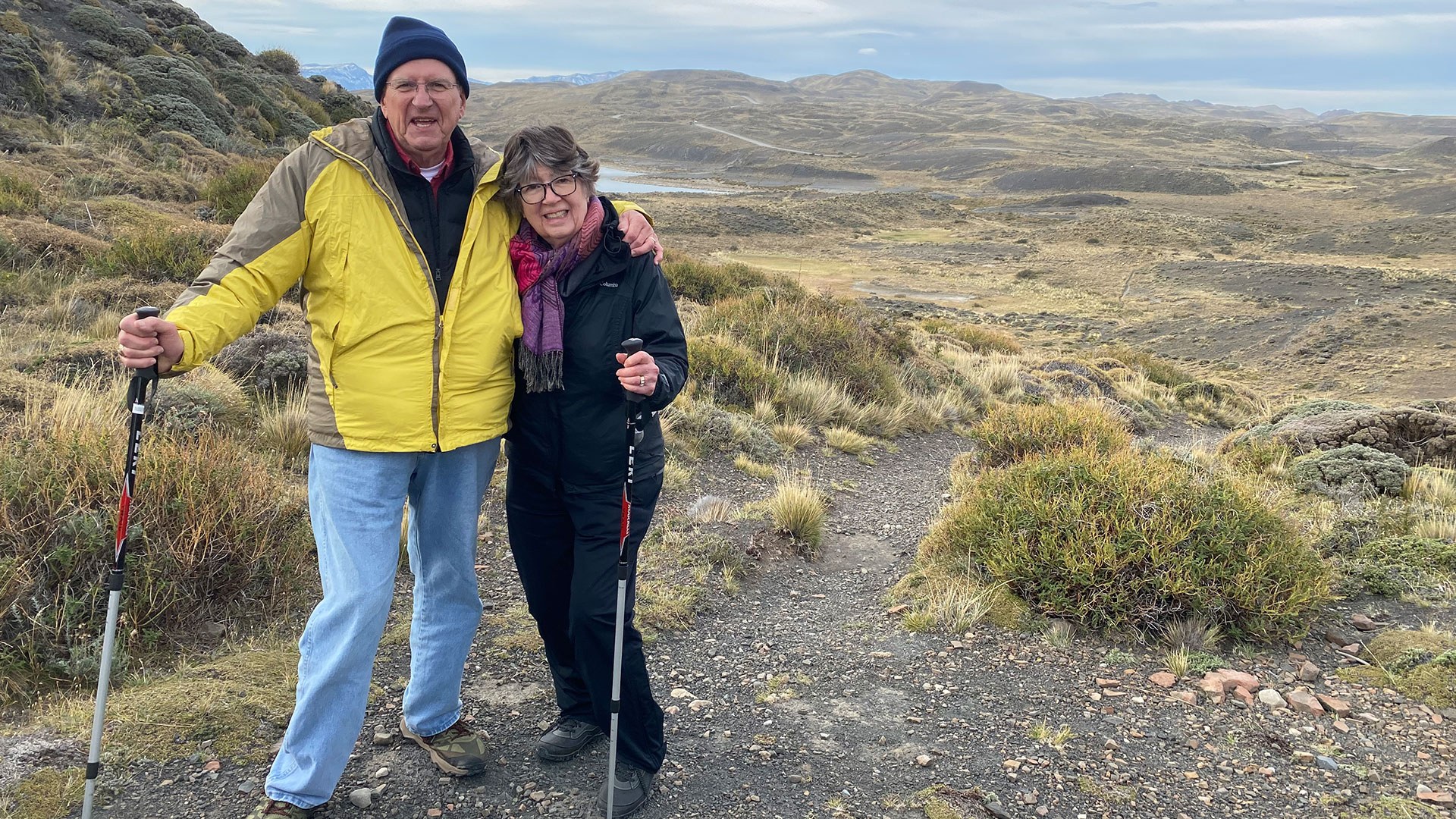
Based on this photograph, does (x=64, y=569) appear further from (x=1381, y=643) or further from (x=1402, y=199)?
(x=1402, y=199)

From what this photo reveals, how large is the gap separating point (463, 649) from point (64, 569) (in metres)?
1.96

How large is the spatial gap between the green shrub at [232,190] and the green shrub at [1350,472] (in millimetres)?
14084

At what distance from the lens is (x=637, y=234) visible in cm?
306

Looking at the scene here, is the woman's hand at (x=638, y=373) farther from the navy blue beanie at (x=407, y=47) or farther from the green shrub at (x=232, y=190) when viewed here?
the green shrub at (x=232, y=190)

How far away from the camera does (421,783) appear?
3.30 metres

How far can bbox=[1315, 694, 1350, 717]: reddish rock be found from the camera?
13.4 feet

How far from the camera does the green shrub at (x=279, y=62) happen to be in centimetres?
2772

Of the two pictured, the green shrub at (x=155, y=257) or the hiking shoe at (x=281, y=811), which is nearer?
the hiking shoe at (x=281, y=811)

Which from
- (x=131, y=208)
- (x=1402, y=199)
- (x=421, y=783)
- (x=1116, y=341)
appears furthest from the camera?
(x=1402, y=199)

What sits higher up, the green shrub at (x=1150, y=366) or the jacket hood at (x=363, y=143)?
the jacket hood at (x=363, y=143)

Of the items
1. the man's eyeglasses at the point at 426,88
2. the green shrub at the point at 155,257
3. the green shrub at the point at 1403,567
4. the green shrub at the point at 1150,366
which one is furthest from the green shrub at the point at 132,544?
the green shrub at the point at 1150,366

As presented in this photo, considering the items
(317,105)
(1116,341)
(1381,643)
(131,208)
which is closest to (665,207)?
(317,105)

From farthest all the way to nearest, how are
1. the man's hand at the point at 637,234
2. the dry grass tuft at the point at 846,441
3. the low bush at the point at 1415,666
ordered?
the dry grass tuft at the point at 846,441 → the low bush at the point at 1415,666 → the man's hand at the point at 637,234

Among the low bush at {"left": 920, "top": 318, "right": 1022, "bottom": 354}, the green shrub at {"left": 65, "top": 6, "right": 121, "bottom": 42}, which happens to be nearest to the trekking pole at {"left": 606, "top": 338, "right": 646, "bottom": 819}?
the low bush at {"left": 920, "top": 318, "right": 1022, "bottom": 354}
